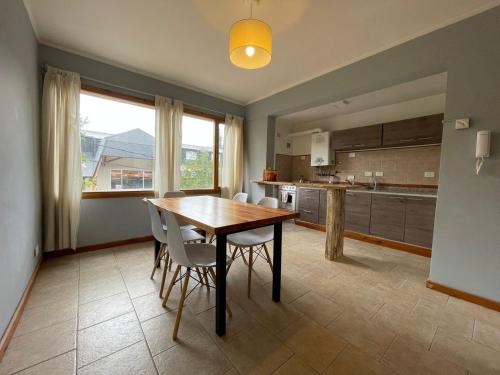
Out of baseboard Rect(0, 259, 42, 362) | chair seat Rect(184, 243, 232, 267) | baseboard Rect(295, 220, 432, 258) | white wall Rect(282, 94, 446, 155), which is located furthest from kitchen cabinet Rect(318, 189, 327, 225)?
baseboard Rect(0, 259, 42, 362)

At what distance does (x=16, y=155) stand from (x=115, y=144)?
149 cm

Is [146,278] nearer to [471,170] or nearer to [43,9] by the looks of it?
[43,9]

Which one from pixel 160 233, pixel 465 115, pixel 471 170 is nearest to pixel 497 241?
pixel 471 170

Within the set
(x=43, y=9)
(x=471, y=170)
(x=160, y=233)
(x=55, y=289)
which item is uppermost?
(x=43, y=9)

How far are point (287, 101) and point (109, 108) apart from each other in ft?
9.10

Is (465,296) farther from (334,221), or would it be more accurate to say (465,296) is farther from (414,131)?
(414,131)

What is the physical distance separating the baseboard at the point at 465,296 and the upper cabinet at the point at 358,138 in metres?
2.57

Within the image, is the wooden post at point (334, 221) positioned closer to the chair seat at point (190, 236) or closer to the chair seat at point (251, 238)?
the chair seat at point (251, 238)

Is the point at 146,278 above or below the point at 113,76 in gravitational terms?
below

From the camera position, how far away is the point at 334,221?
2748 mm

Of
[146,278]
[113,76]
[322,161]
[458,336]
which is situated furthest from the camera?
[322,161]

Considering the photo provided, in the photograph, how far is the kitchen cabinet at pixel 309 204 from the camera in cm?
432

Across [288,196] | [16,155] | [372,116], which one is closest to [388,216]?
[288,196]

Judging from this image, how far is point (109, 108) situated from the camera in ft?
10.1
